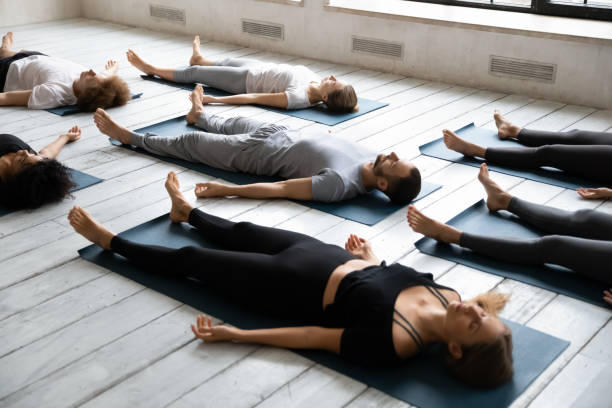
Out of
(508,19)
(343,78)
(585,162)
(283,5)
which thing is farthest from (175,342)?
(283,5)

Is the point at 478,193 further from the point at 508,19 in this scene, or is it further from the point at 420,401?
the point at 508,19

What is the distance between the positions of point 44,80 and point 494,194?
2980mm

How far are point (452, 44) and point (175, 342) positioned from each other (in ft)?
11.0

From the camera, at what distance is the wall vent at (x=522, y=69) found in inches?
169

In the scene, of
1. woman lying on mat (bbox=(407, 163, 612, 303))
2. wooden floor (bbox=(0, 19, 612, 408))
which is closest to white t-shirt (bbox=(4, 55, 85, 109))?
wooden floor (bbox=(0, 19, 612, 408))

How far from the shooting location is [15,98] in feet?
13.8

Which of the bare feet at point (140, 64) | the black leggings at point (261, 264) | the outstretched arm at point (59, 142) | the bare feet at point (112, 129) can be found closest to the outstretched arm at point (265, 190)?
the black leggings at point (261, 264)

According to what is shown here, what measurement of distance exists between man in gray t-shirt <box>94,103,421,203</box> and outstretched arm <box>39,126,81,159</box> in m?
0.27

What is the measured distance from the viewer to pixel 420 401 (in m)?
1.79

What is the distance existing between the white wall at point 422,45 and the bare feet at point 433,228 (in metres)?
2.18

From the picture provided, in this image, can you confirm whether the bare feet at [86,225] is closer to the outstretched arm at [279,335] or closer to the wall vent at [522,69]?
the outstretched arm at [279,335]

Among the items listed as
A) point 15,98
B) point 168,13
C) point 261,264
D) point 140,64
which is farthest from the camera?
point 168,13

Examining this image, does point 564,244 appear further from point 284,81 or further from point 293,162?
point 284,81

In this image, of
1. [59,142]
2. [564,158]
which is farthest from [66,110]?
[564,158]
